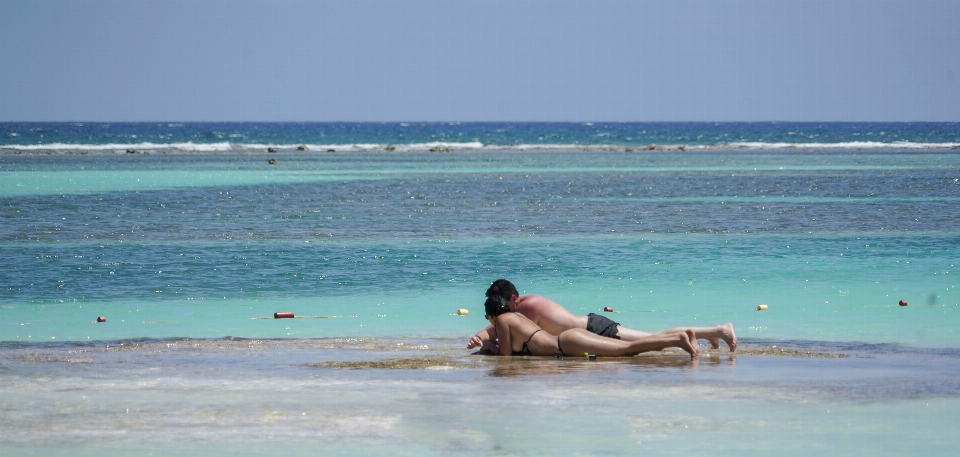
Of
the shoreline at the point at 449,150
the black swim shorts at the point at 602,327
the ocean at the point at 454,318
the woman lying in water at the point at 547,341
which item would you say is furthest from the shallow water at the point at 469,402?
the shoreline at the point at 449,150

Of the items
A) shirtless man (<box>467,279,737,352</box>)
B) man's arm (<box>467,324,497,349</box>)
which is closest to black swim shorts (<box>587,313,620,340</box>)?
shirtless man (<box>467,279,737,352</box>)

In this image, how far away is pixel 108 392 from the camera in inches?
403

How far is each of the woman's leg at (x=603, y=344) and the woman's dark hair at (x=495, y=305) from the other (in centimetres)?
60

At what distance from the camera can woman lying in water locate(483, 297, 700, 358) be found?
1196 cm

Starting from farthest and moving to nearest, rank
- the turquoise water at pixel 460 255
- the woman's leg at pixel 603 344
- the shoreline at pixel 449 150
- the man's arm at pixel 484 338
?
1. the shoreline at pixel 449 150
2. the turquoise water at pixel 460 255
3. the man's arm at pixel 484 338
4. the woman's leg at pixel 603 344

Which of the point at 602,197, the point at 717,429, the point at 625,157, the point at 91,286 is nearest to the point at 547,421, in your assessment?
the point at 717,429

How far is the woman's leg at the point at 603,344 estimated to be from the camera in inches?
469

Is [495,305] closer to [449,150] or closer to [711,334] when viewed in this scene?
[711,334]

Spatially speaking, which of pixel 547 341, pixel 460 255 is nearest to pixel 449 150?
pixel 460 255

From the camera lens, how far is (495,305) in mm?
12125

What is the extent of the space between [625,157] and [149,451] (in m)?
70.4

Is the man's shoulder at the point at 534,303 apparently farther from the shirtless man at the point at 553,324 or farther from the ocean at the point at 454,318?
the ocean at the point at 454,318

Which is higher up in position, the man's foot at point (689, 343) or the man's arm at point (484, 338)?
the man's foot at point (689, 343)

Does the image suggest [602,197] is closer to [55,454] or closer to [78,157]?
[55,454]
